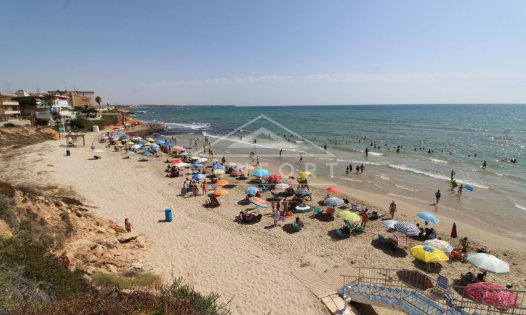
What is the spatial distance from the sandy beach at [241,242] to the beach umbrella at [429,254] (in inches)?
37.9

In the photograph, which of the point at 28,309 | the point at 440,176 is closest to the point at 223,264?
the point at 28,309

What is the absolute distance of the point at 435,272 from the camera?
38.0 ft

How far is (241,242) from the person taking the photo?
13.4m

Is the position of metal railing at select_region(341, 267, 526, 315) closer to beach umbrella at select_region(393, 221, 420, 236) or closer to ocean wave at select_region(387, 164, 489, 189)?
beach umbrella at select_region(393, 221, 420, 236)

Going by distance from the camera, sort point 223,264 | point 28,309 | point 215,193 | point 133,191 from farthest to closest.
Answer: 1. point 133,191
2. point 215,193
3. point 223,264
4. point 28,309

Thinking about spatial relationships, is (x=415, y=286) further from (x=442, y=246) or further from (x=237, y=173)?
(x=237, y=173)

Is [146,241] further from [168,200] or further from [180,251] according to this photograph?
[168,200]

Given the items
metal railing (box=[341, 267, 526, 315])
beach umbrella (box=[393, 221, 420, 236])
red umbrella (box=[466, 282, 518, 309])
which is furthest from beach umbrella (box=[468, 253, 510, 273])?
beach umbrella (box=[393, 221, 420, 236])

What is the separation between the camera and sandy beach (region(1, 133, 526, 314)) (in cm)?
997

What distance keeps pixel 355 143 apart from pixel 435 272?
39.1 metres

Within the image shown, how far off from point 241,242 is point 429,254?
25.1 feet

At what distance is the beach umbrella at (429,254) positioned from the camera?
10.8m

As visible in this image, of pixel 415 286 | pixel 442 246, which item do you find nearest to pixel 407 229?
pixel 442 246

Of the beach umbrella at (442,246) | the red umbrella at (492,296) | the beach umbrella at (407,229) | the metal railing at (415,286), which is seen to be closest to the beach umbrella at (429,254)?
the metal railing at (415,286)
